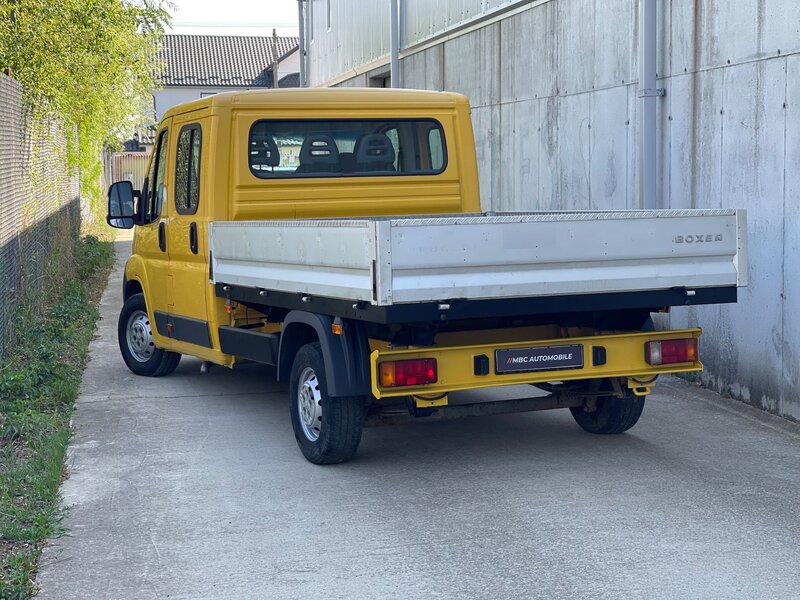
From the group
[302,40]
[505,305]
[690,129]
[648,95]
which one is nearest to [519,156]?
[648,95]

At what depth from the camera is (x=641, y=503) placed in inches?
245

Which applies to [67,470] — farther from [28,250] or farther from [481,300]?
[28,250]

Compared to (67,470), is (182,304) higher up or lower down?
higher up

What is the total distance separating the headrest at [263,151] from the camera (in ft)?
27.7

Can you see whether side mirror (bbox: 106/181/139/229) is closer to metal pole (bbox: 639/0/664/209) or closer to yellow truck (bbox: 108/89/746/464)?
yellow truck (bbox: 108/89/746/464)

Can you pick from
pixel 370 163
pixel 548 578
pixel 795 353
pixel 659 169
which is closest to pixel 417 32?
pixel 659 169

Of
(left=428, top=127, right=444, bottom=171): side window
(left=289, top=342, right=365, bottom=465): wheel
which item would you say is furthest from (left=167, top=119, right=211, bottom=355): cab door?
(left=428, top=127, right=444, bottom=171): side window

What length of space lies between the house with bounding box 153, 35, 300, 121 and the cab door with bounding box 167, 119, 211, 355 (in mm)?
61869

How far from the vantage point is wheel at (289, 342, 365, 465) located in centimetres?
687

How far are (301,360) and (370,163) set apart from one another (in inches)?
85.1

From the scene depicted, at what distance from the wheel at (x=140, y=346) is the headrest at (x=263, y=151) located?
2353 millimetres

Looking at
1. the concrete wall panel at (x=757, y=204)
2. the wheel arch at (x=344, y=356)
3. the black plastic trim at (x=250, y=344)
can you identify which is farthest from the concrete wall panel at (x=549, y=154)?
the wheel arch at (x=344, y=356)

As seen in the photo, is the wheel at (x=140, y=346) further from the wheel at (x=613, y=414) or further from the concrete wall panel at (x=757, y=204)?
the concrete wall panel at (x=757, y=204)

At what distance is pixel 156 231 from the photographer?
9.61 metres
